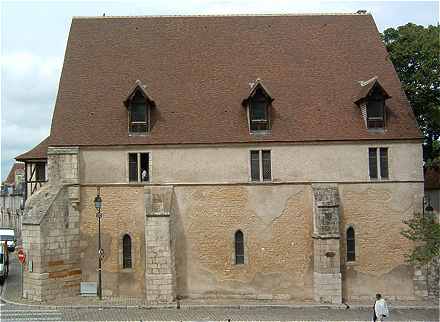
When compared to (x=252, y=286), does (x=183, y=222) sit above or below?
above

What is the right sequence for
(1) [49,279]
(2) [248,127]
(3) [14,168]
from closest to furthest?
(1) [49,279]
(2) [248,127]
(3) [14,168]

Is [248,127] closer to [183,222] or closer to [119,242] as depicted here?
[183,222]

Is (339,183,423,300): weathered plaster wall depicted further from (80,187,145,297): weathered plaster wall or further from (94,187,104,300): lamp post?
(94,187,104,300): lamp post

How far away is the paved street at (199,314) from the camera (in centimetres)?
2220

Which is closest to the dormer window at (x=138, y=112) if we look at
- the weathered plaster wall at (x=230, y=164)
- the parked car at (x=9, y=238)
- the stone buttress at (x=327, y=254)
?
the weathered plaster wall at (x=230, y=164)

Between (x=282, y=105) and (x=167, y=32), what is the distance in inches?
304

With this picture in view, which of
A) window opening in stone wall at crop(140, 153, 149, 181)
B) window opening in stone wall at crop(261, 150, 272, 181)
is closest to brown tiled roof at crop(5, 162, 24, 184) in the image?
window opening in stone wall at crop(140, 153, 149, 181)

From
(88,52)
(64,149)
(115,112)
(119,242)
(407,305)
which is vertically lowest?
(407,305)

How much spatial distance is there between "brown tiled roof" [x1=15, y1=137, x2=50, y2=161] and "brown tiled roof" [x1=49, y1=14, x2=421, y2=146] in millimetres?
2635

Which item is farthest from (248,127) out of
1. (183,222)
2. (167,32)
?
(167,32)

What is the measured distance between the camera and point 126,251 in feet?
86.8

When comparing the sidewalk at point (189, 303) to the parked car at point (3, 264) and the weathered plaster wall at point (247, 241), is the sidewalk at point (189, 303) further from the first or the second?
the parked car at point (3, 264)

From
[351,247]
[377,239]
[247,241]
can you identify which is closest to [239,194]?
[247,241]

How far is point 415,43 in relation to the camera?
98.4 feet
